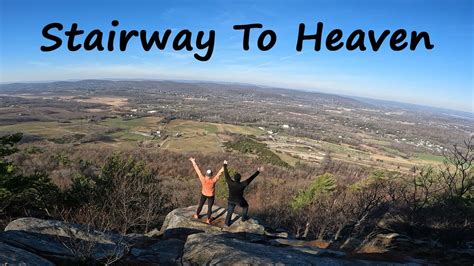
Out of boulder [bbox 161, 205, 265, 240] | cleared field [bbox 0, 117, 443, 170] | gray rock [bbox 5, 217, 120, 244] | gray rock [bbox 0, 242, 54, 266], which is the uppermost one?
gray rock [bbox 0, 242, 54, 266]

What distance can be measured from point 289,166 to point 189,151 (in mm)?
19757

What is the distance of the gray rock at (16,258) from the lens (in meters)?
6.01

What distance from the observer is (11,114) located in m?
103

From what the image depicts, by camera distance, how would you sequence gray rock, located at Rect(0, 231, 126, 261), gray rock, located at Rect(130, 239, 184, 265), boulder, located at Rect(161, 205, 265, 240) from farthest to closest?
boulder, located at Rect(161, 205, 265, 240), gray rock, located at Rect(130, 239, 184, 265), gray rock, located at Rect(0, 231, 126, 261)

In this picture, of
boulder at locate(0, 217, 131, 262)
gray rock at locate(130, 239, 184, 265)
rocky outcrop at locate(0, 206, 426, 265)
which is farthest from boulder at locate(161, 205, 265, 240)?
boulder at locate(0, 217, 131, 262)

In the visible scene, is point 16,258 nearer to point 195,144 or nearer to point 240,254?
point 240,254

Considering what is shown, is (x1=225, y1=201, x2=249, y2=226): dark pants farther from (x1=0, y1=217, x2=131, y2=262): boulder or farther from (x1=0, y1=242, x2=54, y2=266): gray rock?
(x1=0, y1=242, x2=54, y2=266): gray rock

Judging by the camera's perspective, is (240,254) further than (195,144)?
No

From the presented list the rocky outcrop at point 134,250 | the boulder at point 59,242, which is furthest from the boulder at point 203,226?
the boulder at point 59,242

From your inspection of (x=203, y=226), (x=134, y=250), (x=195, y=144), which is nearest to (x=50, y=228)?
(x=134, y=250)

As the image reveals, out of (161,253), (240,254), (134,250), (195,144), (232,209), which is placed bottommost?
(195,144)

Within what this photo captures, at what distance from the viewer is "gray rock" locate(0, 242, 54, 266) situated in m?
6.01

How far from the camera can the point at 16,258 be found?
20.3 feet

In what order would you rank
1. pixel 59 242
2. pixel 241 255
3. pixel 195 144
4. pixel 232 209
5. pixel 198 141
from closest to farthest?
1. pixel 241 255
2. pixel 59 242
3. pixel 232 209
4. pixel 195 144
5. pixel 198 141
